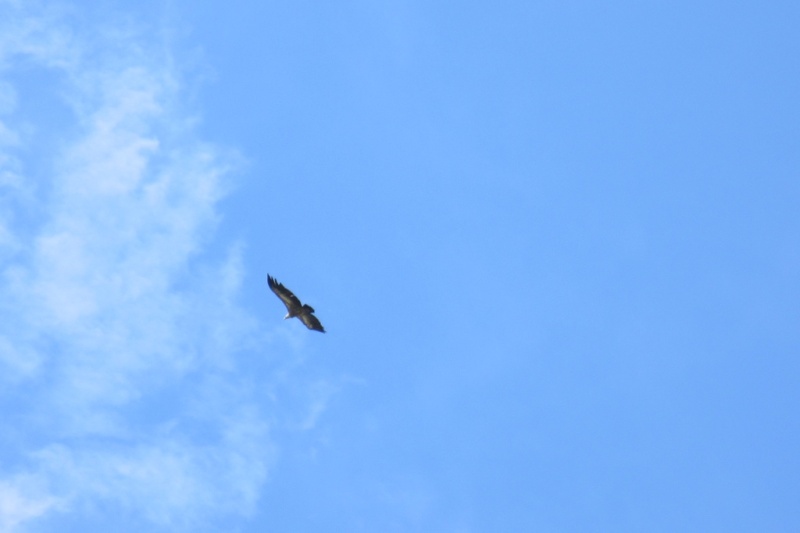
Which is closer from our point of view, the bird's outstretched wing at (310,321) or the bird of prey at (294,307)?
the bird of prey at (294,307)

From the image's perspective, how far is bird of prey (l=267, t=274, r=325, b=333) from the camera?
63.0m

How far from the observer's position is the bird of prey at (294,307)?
63.0 meters

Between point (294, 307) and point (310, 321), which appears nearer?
point (294, 307)

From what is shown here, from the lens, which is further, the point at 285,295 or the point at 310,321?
the point at 310,321

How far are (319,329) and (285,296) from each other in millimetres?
2277

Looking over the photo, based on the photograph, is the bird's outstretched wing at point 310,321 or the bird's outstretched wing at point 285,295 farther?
the bird's outstretched wing at point 310,321

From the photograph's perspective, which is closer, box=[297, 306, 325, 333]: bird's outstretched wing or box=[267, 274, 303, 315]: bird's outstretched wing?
box=[267, 274, 303, 315]: bird's outstretched wing

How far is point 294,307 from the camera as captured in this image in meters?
63.5

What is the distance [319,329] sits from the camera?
64562mm

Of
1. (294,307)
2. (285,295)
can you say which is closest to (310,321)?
(294,307)

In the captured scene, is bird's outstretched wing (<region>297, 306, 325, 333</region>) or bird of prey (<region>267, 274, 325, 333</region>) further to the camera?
bird's outstretched wing (<region>297, 306, 325, 333</region>)

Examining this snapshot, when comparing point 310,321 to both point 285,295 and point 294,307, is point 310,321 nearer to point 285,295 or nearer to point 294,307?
point 294,307
